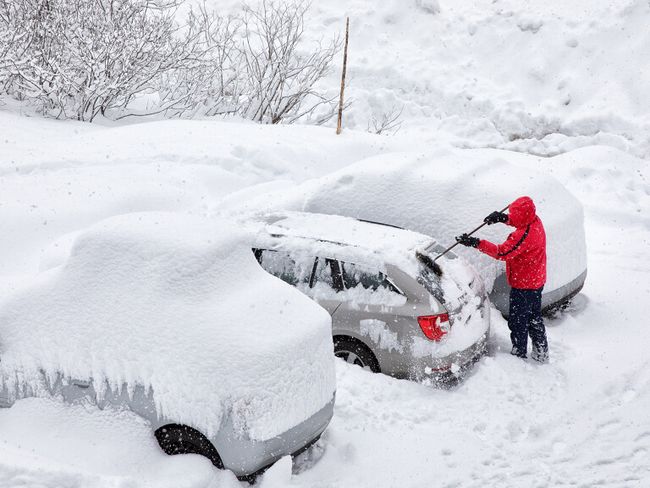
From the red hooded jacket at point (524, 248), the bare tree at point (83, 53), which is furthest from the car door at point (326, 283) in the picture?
the bare tree at point (83, 53)

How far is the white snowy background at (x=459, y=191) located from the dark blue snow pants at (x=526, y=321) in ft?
0.77

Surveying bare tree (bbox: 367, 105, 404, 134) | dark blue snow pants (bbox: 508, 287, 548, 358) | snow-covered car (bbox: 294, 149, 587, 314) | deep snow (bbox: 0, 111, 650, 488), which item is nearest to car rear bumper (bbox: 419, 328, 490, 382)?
deep snow (bbox: 0, 111, 650, 488)

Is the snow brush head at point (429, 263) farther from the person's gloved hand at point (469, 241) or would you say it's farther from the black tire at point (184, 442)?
the black tire at point (184, 442)

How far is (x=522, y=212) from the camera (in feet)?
23.3

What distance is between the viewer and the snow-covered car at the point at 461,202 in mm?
8172

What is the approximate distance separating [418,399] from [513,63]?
1764cm

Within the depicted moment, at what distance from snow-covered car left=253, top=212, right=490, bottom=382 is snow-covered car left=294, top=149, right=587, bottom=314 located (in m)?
1.21

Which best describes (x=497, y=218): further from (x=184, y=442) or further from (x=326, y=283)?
(x=184, y=442)

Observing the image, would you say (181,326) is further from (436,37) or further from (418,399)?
(436,37)

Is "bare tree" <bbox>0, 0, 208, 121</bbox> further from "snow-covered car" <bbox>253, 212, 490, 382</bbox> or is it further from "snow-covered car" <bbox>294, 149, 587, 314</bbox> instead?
"snow-covered car" <bbox>253, 212, 490, 382</bbox>

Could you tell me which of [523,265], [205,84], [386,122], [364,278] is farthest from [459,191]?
[386,122]

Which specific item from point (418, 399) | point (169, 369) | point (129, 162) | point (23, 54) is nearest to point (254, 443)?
point (169, 369)

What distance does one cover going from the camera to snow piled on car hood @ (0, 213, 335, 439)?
181 inches

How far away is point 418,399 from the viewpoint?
6355mm
